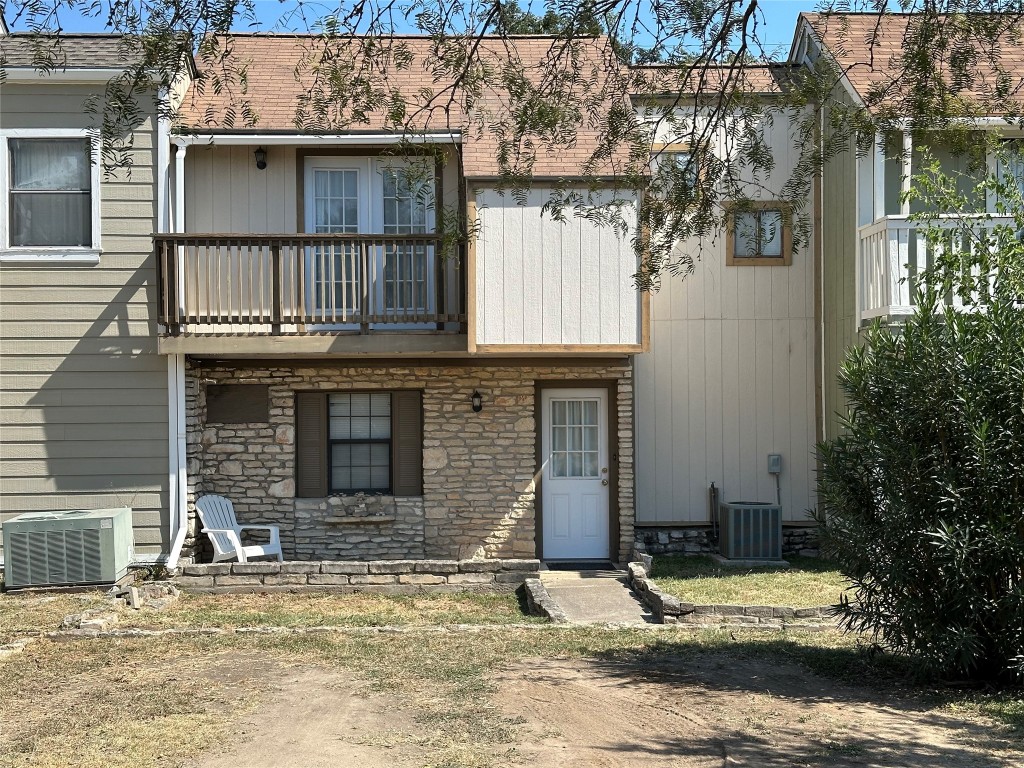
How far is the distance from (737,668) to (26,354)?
8547 mm

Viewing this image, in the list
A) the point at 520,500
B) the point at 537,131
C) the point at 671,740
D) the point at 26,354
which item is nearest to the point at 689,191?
→ the point at 537,131

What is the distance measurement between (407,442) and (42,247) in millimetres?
4666

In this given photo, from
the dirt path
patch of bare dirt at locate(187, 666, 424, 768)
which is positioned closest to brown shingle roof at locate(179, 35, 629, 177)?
the dirt path

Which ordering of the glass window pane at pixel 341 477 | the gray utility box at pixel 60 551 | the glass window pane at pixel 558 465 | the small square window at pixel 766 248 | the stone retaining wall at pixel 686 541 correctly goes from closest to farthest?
the gray utility box at pixel 60 551
the glass window pane at pixel 341 477
the glass window pane at pixel 558 465
the small square window at pixel 766 248
the stone retaining wall at pixel 686 541

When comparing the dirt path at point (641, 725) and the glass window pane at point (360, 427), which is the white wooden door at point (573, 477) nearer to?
the glass window pane at point (360, 427)

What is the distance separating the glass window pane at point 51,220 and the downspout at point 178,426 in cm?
100

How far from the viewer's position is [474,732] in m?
6.51

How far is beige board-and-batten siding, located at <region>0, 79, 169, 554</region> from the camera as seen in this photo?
40.7ft

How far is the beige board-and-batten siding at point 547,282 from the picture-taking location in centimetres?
1236

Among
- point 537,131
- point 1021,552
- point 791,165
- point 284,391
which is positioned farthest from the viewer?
point 791,165

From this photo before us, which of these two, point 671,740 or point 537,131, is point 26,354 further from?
point 671,740

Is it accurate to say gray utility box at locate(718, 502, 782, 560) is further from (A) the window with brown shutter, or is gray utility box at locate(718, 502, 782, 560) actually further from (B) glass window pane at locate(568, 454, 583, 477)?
(A) the window with brown shutter

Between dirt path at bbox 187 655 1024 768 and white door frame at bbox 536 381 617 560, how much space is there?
5601 mm

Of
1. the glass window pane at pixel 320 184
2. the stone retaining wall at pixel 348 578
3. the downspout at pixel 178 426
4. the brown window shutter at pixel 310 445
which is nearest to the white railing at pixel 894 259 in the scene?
the stone retaining wall at pixel 348 578
